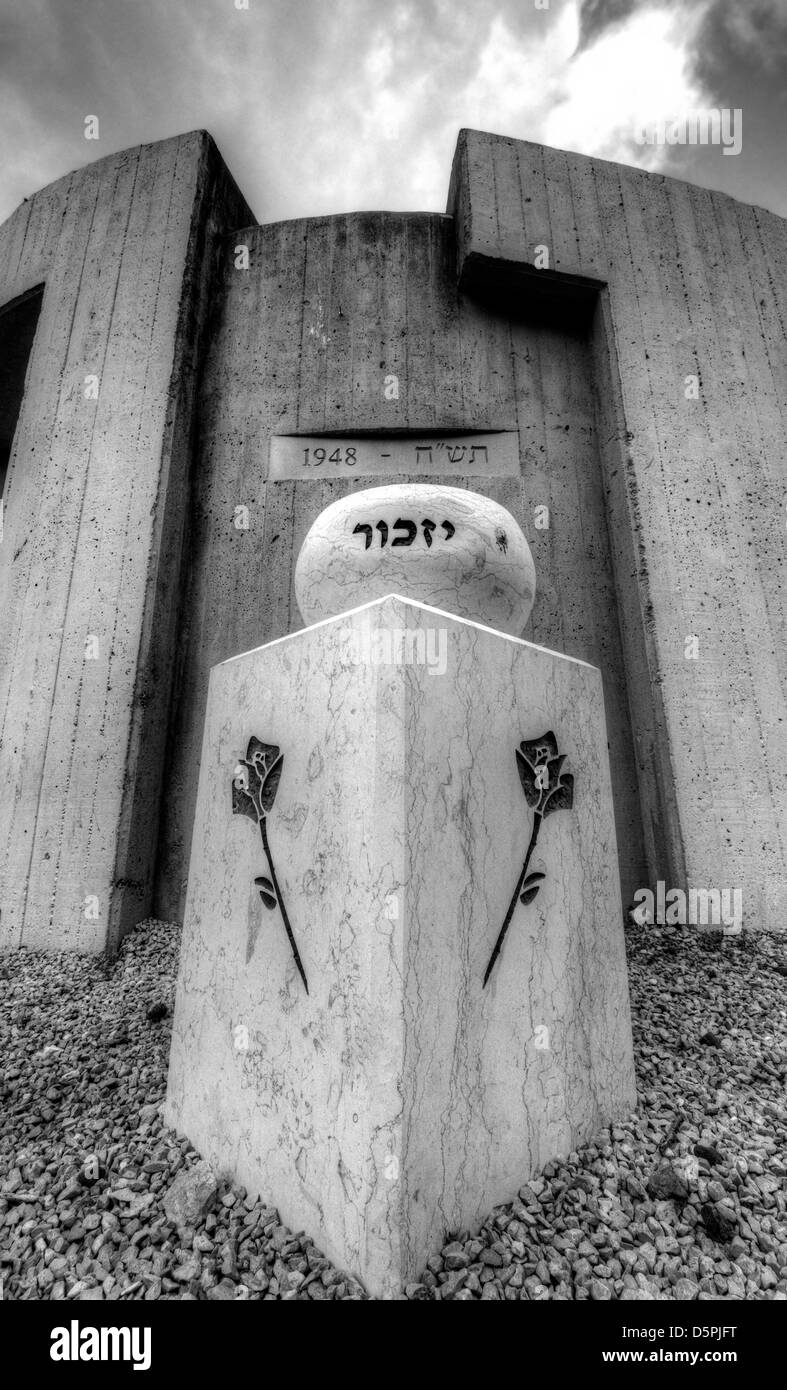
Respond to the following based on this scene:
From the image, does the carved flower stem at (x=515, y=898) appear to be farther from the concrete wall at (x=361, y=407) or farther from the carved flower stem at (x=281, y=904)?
the concrete wall at (x=361, y=407)

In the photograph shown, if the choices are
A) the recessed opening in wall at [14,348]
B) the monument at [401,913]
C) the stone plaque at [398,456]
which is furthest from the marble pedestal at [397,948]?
the recessed opening in wall at [14,348]

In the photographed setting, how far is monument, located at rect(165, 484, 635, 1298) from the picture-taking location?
1.20 metres

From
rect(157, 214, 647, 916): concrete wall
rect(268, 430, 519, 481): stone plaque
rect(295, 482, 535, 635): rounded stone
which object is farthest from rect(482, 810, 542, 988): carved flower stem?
rect(268, 430, 519, 481): stone plaque

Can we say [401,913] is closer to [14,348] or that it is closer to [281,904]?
[281,904]

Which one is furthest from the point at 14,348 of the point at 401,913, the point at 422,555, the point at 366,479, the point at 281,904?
the point at 401,913

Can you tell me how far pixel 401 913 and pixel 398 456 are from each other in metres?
3.11

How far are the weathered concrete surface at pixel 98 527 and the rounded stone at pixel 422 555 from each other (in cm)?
169

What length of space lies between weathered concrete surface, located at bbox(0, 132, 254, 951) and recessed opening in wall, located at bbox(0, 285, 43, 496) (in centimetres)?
9

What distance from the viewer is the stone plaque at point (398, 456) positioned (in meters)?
3.70

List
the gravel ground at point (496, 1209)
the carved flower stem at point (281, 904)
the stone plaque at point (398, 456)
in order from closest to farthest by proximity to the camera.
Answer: the gravel ground at point (496, 1209)
the carved flower stem at point (281, 904)
the stone plaque at point (398, 456)

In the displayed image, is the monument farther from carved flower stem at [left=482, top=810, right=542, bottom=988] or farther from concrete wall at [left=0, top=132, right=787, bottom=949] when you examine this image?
concrete wall at [left=0, top=132, right=787, bottom=949]

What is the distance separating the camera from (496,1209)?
128 centimetres

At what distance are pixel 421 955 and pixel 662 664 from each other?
2355mm

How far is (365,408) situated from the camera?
3760mm
